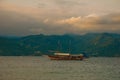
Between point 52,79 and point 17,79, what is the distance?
929cm

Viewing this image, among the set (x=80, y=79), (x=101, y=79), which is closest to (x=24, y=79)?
(x=80, y=79)

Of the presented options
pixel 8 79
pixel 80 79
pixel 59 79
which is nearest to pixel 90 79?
pixel 80 79

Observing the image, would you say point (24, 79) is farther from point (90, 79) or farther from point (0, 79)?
point (90, 79)

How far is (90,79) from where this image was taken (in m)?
87.6

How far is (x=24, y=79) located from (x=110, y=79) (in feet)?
78.4

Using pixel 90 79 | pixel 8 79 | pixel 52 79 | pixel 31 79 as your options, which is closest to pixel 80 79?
pixel 90 79

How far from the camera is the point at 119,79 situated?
8794 centimetres

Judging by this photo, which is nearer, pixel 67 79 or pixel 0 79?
pixel 0 79

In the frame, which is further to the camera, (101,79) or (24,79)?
(101,79)

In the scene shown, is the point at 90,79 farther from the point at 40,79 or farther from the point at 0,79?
the point at 0,79

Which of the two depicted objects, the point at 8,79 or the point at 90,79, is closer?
the point at 8,79

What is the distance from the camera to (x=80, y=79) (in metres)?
87.0

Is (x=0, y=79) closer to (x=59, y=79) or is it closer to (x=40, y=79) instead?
(x=40, y=79)

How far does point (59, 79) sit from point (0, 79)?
15798mm
